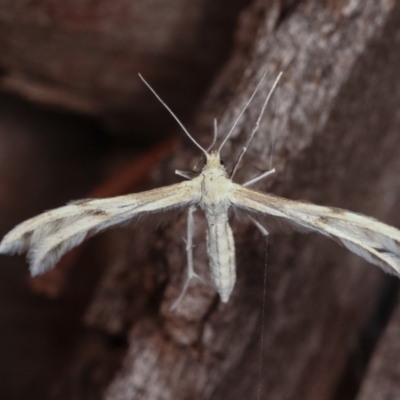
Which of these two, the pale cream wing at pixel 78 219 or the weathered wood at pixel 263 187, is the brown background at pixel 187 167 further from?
the pale cream wing at pixel 78 219

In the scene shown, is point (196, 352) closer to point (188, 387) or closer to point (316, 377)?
→ point (188, 387)

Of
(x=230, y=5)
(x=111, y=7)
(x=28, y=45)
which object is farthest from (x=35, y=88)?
(x=230, y=5)

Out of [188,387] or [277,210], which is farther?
[188,387]

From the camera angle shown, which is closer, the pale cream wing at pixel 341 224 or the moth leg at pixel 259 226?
the pale cream wing at pixel 341 224

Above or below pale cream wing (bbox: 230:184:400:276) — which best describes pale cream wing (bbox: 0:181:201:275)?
below

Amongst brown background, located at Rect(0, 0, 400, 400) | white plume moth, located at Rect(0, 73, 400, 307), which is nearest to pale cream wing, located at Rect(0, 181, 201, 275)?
white plume moth, located at Rect(0, 73, 400, 307)

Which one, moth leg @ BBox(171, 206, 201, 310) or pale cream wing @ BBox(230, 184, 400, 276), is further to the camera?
moth leg @ BBox(171, 206, 201, 310)

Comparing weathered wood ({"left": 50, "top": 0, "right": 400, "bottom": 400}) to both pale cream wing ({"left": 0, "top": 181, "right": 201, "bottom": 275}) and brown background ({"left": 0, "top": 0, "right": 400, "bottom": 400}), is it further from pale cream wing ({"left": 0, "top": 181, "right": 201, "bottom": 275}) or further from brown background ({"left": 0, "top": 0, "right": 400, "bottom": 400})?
pale cream wing ({"left": 0, "top": 181, "right": 201, "bottom": 275})

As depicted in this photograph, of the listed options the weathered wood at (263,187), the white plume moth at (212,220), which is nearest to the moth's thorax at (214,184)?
the white plume moth at (212,220)
